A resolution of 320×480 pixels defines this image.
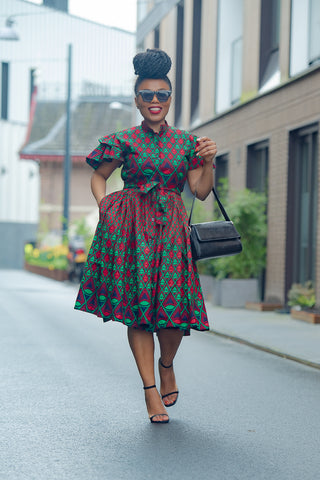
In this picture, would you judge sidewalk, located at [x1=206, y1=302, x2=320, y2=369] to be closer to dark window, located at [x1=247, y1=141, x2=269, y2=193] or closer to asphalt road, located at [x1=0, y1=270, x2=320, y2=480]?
asphalt road, located at [x1=0, y1=270, x2=320, y2=480]

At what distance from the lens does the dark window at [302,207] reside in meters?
14.0

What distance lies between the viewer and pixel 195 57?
21391 millimetres

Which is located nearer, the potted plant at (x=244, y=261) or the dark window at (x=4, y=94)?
the potted plant at (x=244, y=261)

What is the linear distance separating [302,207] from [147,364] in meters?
9.88

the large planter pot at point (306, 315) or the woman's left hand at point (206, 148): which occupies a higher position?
the woman's left hand at point (206, 148)

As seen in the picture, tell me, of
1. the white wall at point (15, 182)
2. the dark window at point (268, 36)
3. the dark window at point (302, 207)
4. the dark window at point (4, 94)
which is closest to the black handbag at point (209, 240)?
the dark window at point (302, 207)

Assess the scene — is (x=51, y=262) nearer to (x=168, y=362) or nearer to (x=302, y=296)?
(x=302, y=296)

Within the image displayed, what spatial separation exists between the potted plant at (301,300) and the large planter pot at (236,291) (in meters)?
1.36

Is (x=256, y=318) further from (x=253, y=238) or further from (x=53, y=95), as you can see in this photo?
(x=53, y=95)

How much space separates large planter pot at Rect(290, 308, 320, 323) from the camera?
11828mm

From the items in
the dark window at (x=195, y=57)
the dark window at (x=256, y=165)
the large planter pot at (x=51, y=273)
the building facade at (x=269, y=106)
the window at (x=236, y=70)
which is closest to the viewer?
the building facade at (x=269, y=106)

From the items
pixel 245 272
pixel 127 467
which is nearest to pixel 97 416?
pixel 127 467

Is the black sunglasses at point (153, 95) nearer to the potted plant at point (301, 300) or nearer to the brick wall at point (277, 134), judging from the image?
the potted plant at point (301, 300)

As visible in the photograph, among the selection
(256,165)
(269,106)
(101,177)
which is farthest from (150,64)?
(256,165)
